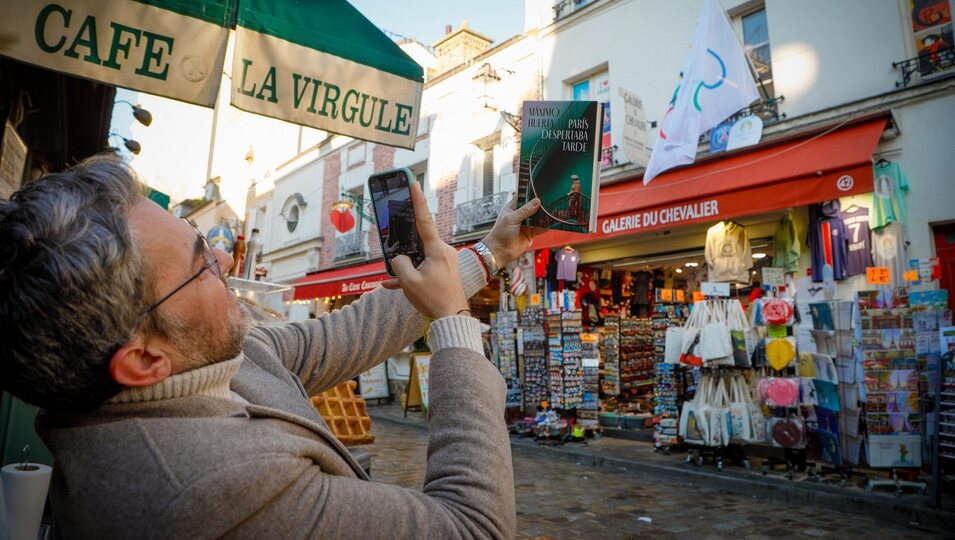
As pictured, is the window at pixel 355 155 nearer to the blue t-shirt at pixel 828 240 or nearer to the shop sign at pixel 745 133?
the shop sign at pixel 745 133

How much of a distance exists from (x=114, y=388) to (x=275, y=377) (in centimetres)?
41

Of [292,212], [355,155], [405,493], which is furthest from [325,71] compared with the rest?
[292,212]

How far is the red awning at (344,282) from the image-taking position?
12.7 metres

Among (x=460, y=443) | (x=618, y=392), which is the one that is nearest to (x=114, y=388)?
(x=460, y=443)

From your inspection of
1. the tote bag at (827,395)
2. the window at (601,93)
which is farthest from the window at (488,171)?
the tote bag at (827,395)

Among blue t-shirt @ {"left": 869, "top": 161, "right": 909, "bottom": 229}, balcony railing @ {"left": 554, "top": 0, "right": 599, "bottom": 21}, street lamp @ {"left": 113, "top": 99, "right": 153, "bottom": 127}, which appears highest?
balcony railing @ {"left": 554, "top": 0, "right": 599, "bottom": 21}

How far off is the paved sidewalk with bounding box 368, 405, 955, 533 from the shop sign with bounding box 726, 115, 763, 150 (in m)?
4.45

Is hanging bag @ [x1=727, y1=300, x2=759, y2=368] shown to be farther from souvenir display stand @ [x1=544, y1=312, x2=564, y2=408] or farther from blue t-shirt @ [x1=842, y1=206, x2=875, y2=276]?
souvenir display stand @ [x1=544, y1=312, x2=564, y2=408]

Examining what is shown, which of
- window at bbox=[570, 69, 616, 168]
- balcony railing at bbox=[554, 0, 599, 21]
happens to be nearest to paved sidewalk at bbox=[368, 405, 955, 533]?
window at bbox=[570, 69, 616, 168]

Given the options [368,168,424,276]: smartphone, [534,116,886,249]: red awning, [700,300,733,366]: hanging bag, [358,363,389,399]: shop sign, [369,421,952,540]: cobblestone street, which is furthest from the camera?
[358,363,389,399]: shop sign

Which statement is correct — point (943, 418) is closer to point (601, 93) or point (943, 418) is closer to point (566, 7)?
point (601, 93)

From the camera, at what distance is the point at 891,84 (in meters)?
6.90

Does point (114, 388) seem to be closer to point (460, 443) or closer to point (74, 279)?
point (74, 279)

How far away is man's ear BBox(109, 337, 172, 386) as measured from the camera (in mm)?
886
